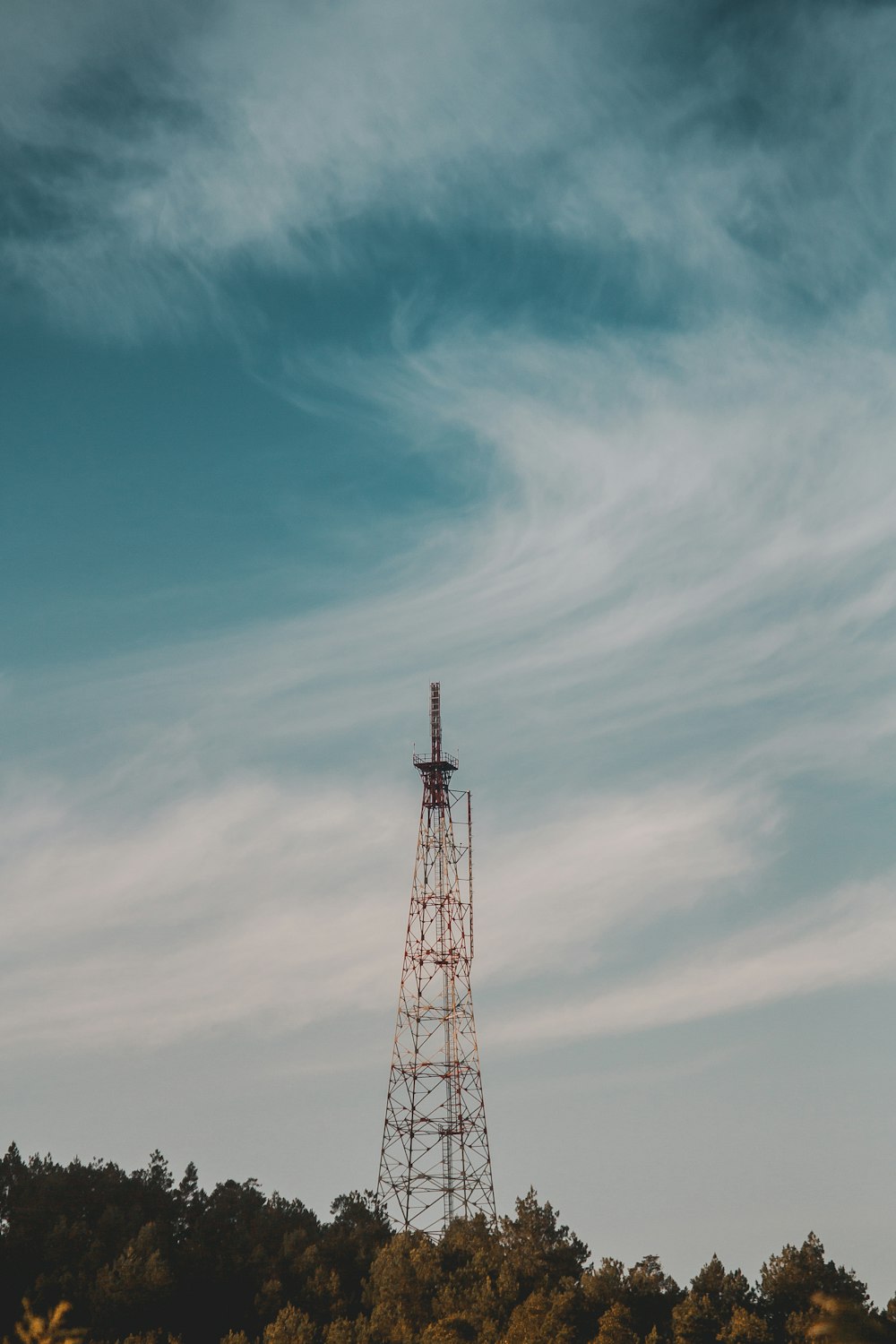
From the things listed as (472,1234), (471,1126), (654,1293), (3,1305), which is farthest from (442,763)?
(3,1305)

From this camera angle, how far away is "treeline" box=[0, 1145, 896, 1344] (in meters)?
50.2

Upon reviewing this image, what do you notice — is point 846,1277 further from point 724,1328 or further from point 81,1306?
point 81,1306

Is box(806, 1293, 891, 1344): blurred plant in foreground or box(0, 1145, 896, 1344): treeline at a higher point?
box(0, 1145, 896, 1344): treeline

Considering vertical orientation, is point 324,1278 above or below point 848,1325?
above

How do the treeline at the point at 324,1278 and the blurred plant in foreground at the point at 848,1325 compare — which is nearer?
the blurred plant in foreground at the point at 848,1325

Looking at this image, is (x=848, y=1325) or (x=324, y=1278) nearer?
(x=848, y=1325)

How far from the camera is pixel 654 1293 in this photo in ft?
172

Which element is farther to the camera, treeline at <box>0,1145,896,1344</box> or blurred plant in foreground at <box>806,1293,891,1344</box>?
treeline at <box>0,1145,896,1344</box>

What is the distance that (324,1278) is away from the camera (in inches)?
2250

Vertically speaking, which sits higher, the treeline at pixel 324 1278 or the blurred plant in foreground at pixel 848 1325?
the treeline at pixel 324 1278

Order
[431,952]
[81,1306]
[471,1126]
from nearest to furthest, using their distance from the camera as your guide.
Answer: [81,1306] → [471,1126] → [431,952]

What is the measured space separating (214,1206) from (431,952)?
17117mm

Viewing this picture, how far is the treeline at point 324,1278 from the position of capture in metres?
50.2

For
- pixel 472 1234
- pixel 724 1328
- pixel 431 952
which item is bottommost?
pixel 724 1328
